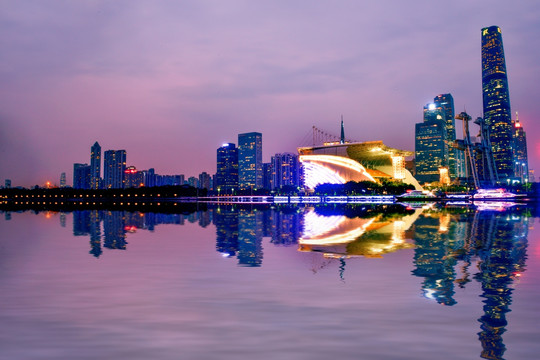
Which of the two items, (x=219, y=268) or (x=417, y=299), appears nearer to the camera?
(x=417, y=299)

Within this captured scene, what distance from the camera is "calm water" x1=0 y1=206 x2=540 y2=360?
6500 mm

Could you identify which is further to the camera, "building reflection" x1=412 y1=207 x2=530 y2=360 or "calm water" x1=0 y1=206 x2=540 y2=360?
"building reflection" x1=412 y1=207 x2=530 y2=360

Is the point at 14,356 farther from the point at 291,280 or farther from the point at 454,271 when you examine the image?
the point at 454,271

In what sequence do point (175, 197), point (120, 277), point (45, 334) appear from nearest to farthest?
1. point (45, 334)
2. point (120, 277)
3. point (175, 197)

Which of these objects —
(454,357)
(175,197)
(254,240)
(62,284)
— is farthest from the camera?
(175,197)

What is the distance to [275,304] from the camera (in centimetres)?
898

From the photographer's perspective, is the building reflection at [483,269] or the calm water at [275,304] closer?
the calm water at [275,304]

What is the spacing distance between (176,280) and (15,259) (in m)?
7.69

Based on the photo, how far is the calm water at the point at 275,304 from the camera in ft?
21.3

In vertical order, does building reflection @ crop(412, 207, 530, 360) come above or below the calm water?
above

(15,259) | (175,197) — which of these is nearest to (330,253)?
(15,259)

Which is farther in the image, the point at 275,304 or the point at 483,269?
the point at 483,269

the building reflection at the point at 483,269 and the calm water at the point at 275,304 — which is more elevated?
the building reflection at the point at 483,269

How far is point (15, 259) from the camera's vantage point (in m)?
15.9
